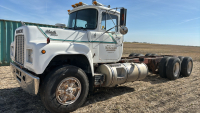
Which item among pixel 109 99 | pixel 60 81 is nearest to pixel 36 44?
pixel 60 81

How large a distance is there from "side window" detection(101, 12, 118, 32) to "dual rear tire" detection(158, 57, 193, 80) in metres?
3.51

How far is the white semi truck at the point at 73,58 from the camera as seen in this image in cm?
317

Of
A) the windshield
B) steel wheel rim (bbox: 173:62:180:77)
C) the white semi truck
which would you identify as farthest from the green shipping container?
steel wheel rim (bbox: 173:62:180:77)

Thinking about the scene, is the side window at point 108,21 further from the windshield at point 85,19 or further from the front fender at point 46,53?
the front fender at point 46,53

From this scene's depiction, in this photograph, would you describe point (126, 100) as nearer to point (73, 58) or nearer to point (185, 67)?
point (73, 58)

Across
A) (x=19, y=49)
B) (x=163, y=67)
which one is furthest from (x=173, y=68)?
(x=19, y=49)

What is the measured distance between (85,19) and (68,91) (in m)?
2.30

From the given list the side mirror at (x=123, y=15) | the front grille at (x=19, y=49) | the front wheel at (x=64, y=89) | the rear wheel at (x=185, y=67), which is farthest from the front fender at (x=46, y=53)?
the rear wheel at (x=185, y=67)

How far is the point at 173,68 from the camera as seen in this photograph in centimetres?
677

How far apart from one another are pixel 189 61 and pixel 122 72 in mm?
5213

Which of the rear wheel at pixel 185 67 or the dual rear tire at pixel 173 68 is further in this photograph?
the rear wheel at pixel 185 67

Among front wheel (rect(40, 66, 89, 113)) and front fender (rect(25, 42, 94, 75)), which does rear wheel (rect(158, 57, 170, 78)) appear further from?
front fender (rect(25, 42, 94, 75))

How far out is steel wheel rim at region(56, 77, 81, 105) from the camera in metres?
3.36

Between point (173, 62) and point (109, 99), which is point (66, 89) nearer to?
point (109, 99)
